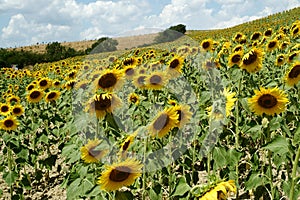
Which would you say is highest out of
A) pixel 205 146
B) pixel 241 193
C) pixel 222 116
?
pixel 222 116

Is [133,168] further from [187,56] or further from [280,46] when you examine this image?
[187,56]

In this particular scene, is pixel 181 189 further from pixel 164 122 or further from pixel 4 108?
pixel 4 108

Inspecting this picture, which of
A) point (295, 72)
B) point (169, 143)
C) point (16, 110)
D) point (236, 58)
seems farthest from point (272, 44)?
point (16, 110)

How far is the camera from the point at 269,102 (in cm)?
298

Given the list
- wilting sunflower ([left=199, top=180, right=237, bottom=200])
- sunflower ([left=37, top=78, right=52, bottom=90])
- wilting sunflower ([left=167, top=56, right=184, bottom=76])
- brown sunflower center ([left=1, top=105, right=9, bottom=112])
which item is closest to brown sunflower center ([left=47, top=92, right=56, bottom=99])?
brown sunflower center ([left=1, top=105, right=9, bottom=112])

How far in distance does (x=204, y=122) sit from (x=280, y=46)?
12.1 ft

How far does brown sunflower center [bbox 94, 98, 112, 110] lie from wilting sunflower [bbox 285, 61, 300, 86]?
5.26ft

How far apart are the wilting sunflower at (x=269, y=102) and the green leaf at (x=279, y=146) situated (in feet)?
1.61

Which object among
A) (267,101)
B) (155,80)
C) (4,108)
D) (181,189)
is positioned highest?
(155,80)

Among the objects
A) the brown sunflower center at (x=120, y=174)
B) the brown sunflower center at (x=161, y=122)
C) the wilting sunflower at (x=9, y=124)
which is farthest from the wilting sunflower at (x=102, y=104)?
the wilting sunflower at (x=9, y=124)

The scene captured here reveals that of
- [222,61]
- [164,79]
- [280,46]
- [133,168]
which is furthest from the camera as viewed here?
[280,46]

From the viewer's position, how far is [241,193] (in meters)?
4.26

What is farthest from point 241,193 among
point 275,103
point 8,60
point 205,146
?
point 8,60

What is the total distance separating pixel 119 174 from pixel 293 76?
195 cm
